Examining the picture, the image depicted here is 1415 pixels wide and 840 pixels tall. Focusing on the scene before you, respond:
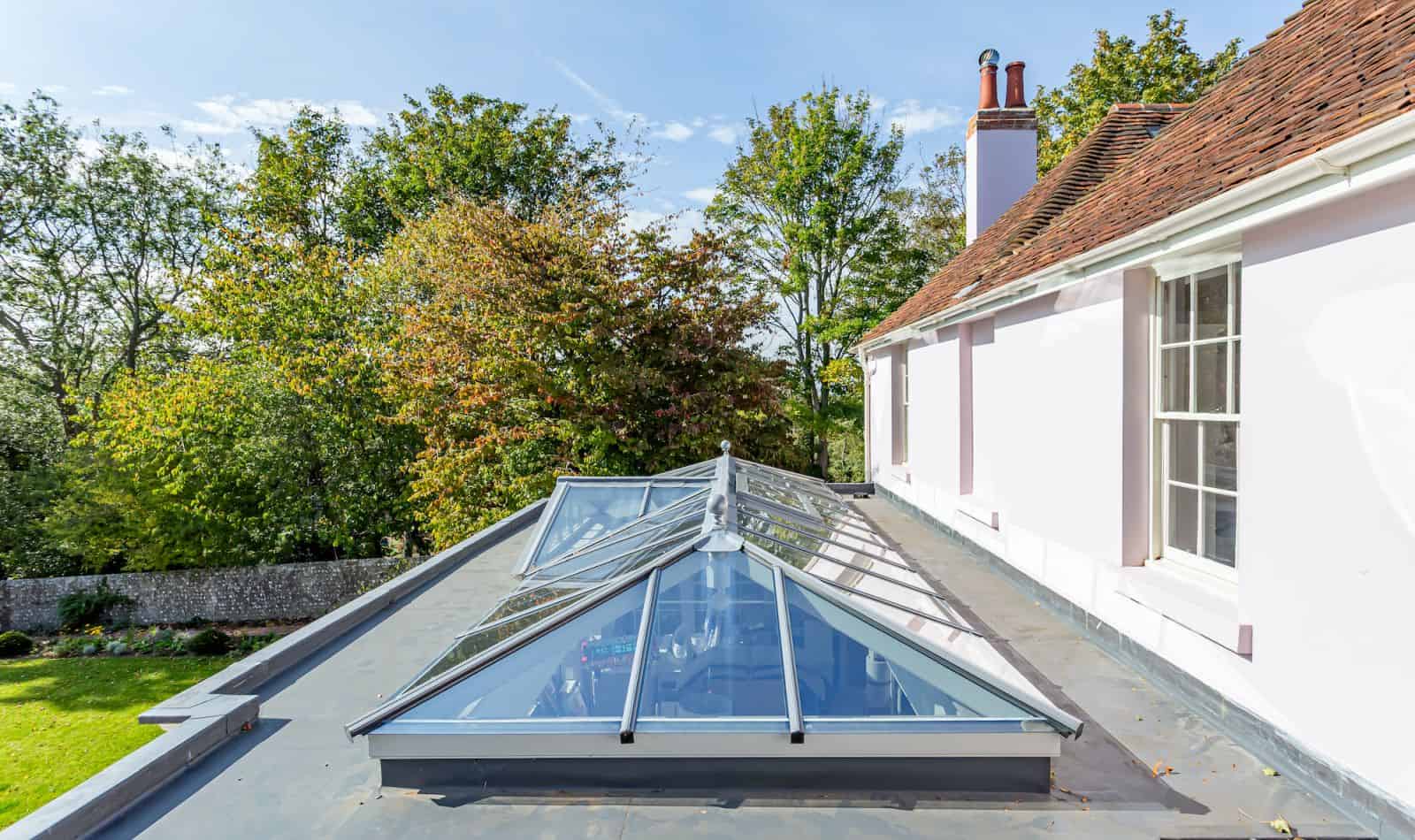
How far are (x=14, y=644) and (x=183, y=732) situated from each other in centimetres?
1726

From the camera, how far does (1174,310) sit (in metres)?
4.56

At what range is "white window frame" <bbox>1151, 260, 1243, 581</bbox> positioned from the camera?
3982 mm

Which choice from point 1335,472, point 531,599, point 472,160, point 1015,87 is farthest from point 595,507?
point 472,160

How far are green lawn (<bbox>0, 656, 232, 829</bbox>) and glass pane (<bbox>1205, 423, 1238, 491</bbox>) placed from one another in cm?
1325

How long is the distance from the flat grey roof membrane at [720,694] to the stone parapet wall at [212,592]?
53.4 ft

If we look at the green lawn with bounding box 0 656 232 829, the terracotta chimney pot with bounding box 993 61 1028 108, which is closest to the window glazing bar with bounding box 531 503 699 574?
the green lawn with bounding box 0 656 232 829

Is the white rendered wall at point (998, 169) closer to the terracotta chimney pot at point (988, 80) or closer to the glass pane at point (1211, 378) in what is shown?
the terracotta chimney pot at point (988, 80)

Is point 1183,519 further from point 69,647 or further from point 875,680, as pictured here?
point 69,647

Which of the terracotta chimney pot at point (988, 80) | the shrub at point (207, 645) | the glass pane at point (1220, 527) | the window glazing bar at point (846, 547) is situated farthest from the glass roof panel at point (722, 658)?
the shrub at point (207, 645)

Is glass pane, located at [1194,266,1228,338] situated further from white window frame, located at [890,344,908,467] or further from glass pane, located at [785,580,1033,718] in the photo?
white window frame, located at [890,344,908,467]

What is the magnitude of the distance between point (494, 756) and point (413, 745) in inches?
14.6

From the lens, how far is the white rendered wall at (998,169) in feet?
40.1

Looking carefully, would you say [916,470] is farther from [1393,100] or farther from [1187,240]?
[1393,100]

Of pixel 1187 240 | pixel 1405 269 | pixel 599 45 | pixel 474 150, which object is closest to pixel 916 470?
pixel 1187 240
